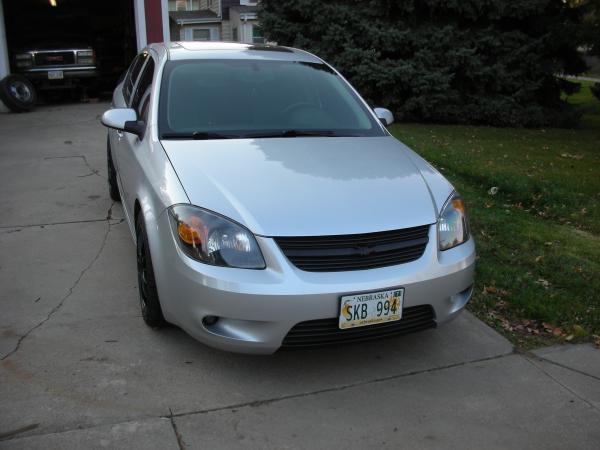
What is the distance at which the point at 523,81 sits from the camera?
39.2 ft

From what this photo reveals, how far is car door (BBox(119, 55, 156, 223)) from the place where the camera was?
163 inches

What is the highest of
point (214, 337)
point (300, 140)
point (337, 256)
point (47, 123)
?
point (300, 140)

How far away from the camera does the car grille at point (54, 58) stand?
13.4m

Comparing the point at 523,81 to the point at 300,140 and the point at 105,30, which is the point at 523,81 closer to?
the point at 300,140

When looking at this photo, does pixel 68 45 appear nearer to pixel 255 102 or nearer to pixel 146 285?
pixel 255 102

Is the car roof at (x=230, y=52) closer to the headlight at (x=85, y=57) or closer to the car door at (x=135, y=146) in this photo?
the car door at (x=135, y=146)

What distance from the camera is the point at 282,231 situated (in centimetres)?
306

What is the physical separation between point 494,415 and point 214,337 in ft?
4.71

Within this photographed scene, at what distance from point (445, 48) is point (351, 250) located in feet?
31.1

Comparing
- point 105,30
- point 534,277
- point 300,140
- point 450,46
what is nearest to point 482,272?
point 534,277

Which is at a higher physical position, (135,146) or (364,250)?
(135,146)

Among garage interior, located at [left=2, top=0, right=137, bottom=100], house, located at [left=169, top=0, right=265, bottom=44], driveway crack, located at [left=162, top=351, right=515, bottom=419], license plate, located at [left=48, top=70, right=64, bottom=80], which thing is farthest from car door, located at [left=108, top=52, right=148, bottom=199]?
house, located at [left=169, top=0, right=265, bottom=44]

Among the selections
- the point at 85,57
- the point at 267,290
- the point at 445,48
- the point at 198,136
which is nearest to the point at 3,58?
the point at 85,57

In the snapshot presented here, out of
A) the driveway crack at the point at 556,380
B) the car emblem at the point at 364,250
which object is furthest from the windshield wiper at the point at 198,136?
the driveway crack at the point at 556,380
